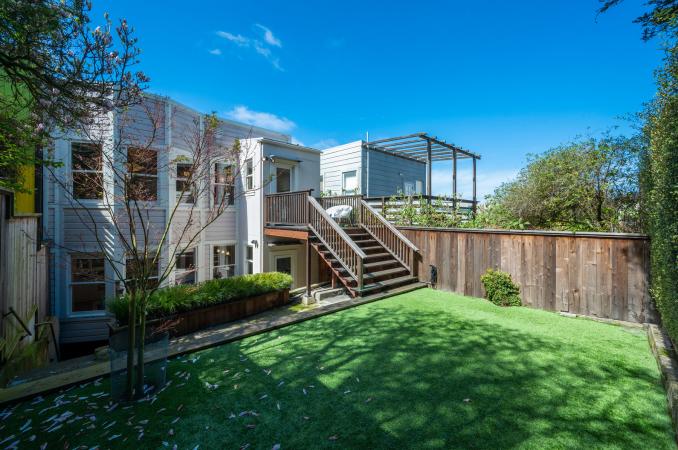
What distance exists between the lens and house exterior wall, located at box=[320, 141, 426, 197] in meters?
13.3

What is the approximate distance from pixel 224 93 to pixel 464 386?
13455 millimetres

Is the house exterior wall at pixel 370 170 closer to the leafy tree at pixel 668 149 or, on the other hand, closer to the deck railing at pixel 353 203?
the deck railing at pixel 353 203

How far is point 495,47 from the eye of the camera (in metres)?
10.2

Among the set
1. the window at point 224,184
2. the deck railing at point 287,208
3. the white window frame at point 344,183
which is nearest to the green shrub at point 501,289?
the deck railing at point 287,208

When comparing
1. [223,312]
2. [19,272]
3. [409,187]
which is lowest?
[223,312]

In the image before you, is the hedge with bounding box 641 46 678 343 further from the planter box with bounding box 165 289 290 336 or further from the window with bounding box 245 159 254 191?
the window with bounding box 245 159 254 191

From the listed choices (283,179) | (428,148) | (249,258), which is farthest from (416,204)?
(249,258)

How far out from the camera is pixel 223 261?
415 inches

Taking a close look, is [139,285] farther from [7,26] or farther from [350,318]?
[350,318]

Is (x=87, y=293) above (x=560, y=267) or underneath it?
underneath

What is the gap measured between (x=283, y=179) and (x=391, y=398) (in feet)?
30.4

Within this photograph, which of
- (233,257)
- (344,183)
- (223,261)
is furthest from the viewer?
(344,183)

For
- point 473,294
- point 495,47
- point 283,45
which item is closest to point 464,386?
point 473,294

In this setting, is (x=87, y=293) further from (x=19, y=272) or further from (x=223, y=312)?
(x=223, y=312)
